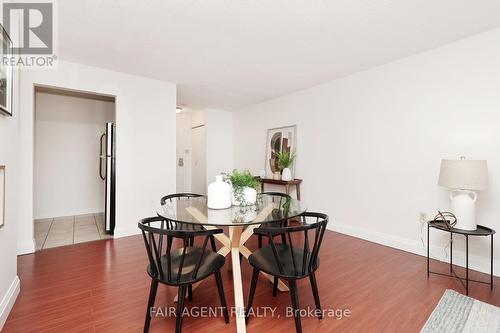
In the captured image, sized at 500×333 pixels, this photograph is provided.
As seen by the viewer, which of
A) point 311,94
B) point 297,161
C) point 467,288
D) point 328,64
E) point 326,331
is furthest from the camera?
point 297,161

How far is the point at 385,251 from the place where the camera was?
2.91 m

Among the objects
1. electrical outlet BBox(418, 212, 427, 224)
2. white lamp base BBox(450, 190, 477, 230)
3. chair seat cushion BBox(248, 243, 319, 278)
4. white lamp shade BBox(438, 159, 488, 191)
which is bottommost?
chair seat cushion BBox(248, 243, 319, 278)

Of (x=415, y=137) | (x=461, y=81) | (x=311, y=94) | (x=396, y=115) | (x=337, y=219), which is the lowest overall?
(x=337, y=219)

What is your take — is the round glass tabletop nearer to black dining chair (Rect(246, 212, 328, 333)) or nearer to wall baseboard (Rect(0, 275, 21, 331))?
black dining chair (Rect(246, 212, 328, 333))

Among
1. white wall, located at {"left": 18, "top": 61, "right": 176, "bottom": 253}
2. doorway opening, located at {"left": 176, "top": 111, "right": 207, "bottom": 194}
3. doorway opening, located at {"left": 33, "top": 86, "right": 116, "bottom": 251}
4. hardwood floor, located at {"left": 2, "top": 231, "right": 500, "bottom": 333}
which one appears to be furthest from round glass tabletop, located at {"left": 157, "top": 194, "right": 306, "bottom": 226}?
doorway opening, located at {"left": 176, "top": 111, "right": 207, "bottom": 194}

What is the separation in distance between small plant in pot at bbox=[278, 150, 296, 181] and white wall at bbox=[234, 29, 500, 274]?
6.2 inches

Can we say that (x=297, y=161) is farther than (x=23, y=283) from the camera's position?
Yes

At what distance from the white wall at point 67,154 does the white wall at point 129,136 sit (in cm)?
175

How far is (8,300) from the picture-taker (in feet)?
5.56

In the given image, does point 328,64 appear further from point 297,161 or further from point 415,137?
point 297,161

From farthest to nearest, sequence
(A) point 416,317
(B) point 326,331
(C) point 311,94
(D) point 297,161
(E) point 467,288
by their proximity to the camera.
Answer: (D) point 297,161
(C) point 311,94
(E) point 467,288
(A) point 416,317
(B) point 326,331

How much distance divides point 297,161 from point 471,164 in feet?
8.26


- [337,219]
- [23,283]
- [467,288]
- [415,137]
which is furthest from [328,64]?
[23,283]

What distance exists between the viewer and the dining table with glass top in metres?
1.55
